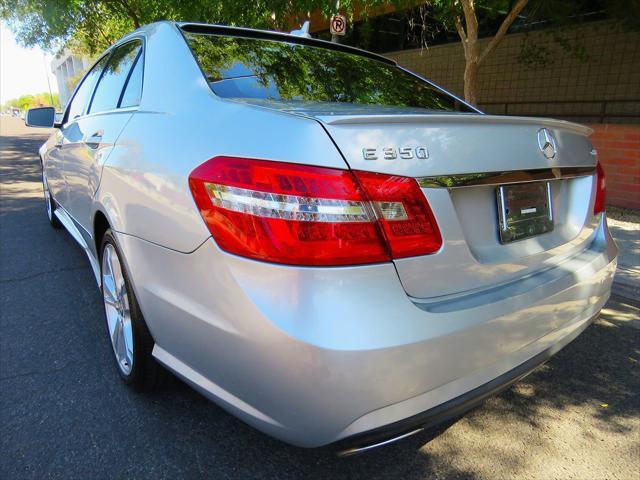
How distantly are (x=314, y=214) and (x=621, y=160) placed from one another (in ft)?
22.6

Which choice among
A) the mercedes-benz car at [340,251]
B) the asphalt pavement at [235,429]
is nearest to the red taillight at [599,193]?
the mercedes-benz car at [340,251]

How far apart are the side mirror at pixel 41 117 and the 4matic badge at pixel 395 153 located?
4.34 meters

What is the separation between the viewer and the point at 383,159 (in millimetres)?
1409

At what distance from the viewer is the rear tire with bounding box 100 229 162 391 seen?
208 centimetres

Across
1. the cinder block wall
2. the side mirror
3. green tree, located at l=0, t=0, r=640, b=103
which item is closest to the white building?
green tree, located at l=0, t=0, r=640, b=103

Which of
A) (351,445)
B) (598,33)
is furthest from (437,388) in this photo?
(598,33)

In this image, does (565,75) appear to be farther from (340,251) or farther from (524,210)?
(340,251)

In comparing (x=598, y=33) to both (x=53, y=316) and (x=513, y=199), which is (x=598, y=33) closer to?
(x=513, y=199)

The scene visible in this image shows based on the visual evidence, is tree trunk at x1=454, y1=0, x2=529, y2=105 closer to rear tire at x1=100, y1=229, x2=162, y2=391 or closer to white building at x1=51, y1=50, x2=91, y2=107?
rear tire at x1=100, y1=229, x2=162, y2=391

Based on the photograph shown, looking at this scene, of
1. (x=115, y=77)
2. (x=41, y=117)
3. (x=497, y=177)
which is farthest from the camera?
(x=41, y=117)

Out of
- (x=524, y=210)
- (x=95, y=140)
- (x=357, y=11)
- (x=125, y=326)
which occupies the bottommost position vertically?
(x=125, y=326)

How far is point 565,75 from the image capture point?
9.85m

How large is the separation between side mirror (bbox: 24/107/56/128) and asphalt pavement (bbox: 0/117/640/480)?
242 centimetres

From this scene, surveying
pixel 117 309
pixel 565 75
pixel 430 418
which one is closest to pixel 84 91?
pixel 117 309
